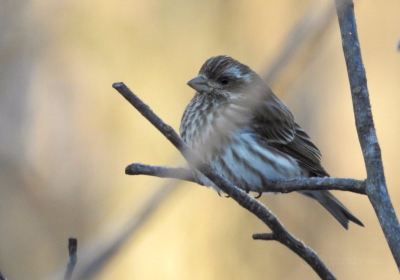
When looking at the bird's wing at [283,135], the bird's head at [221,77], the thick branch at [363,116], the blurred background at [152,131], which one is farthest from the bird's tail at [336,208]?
the thick branch at [363,116]

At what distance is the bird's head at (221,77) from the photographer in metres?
5.10

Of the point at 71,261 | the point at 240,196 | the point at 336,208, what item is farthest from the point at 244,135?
the point at 71,261

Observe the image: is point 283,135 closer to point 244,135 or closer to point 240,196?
point 244,135

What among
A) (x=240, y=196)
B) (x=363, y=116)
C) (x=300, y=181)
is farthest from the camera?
(x=300, y=181)

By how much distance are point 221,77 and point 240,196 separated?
2.85m

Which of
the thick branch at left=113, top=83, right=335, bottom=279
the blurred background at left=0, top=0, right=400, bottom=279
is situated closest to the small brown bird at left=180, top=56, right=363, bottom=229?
the blurred background at left=0, top=0, right=400, bottom=279

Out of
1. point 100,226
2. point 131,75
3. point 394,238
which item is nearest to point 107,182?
point 100,226

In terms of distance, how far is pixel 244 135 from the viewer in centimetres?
486

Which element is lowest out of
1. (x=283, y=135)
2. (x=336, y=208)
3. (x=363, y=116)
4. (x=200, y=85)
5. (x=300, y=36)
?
(x=336, y=208)

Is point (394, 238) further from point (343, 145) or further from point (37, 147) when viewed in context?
point (37, 147)

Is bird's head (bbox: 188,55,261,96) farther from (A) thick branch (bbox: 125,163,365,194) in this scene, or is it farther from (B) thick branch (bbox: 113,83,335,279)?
(B) thick branch (bbox: 113,83,335,279)

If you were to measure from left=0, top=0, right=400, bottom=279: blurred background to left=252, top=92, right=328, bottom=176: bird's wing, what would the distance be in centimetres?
117

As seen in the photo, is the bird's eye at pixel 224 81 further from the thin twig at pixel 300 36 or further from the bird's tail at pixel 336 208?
the thin twig at pixel 300 36

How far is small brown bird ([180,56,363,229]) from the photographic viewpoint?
15.3 feet
